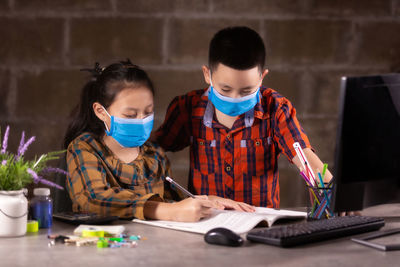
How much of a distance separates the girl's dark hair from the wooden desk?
0.60m

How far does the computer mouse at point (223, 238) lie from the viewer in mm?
1173

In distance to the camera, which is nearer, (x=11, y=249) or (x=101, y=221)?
(x=11, y=249)

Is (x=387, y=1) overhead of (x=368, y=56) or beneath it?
overhead

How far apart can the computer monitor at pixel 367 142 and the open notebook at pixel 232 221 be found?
24 cm

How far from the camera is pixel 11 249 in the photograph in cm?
115

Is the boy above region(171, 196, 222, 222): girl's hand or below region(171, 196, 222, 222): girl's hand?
above

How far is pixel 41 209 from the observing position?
138cm

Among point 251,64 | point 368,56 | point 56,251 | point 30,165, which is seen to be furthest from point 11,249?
point 368,56

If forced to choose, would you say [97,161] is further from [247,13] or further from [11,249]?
[247,13]

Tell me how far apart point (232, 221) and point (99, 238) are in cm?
35

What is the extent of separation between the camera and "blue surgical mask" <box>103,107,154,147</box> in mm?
1725

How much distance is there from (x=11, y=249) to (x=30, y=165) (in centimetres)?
23

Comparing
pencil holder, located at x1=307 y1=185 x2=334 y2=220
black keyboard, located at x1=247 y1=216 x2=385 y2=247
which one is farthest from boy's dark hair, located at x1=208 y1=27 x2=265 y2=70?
black keyboard, located at x1=247 y1=216 x2=385 y2=247

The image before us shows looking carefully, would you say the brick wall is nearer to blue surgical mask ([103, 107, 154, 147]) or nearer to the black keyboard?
blue surgical mask ([103, 107, 154, 147])
